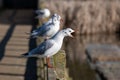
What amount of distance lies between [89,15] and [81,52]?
13.5 ft

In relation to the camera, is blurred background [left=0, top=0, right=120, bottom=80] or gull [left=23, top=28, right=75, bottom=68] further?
blurred background [left=0, top=0, right=120, bottom=80]

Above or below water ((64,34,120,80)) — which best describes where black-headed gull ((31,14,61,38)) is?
below

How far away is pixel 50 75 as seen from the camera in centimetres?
647

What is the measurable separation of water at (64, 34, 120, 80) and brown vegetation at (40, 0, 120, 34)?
1.81ft

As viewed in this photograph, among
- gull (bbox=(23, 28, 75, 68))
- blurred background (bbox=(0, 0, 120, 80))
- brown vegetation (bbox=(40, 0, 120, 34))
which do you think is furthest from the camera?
brown vegetation (bbox=(40, 0, 120, 34))

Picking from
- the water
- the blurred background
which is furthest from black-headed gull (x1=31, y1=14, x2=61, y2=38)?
the water

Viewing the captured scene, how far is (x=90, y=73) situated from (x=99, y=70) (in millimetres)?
310

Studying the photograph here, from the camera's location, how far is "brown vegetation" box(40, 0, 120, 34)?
17.9 meters

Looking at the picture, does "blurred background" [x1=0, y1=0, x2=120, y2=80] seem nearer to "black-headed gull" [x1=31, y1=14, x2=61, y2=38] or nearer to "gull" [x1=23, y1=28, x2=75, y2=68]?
"black-headed gull" [x1=31, y1=14, x2=61, y2=38]

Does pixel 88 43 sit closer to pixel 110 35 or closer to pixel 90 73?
pixel 110 35

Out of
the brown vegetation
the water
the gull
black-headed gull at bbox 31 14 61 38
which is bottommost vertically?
the gull

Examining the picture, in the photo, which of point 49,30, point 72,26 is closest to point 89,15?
point 72,26

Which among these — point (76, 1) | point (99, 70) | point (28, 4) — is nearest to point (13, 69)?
point (99, 70)

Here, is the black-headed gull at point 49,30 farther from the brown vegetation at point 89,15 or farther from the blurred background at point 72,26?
the brown vegetation at point 89,15
